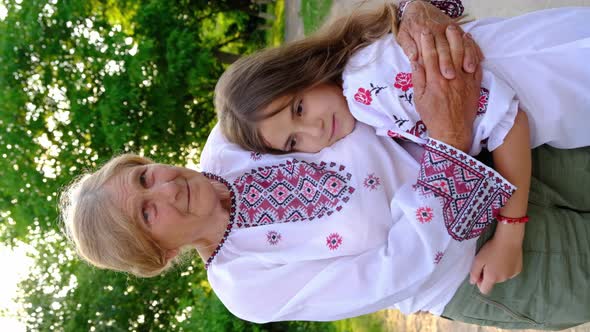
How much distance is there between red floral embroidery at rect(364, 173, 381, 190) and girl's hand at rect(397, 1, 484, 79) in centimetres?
52

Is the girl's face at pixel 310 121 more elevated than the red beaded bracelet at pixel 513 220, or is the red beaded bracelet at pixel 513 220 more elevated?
the girl's face at pixel 310 121

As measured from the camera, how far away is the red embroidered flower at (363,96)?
217 centimetres

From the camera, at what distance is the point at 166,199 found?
230 cm

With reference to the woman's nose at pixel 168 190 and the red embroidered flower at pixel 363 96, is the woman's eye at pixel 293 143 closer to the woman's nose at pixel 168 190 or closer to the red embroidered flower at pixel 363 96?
the red embroidered flower at pixel 363 96

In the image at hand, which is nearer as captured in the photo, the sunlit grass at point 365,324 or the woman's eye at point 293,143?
the woman's eye at point 293,143

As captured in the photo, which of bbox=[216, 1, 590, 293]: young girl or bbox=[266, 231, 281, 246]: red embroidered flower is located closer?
bbox=[216, 1, 590, 293]: young girl

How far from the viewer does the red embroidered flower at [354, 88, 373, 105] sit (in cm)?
217

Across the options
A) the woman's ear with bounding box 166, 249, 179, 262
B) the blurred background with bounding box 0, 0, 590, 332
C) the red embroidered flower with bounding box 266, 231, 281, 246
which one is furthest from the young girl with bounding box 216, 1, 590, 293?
the blurred background with bounding box 0, 0, 590, 332

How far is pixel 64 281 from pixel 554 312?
10.8 meters

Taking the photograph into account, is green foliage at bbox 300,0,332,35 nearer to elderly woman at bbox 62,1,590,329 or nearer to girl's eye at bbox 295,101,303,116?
girl's eye at bbox 295,101,303,116

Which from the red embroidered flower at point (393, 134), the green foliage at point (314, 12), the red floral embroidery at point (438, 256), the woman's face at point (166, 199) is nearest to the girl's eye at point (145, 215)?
the woman's face at point (166, 199)

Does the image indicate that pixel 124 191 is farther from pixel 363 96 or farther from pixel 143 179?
pixel 363 96

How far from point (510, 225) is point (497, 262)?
0.53ft

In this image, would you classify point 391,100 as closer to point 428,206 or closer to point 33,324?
point 428,206
